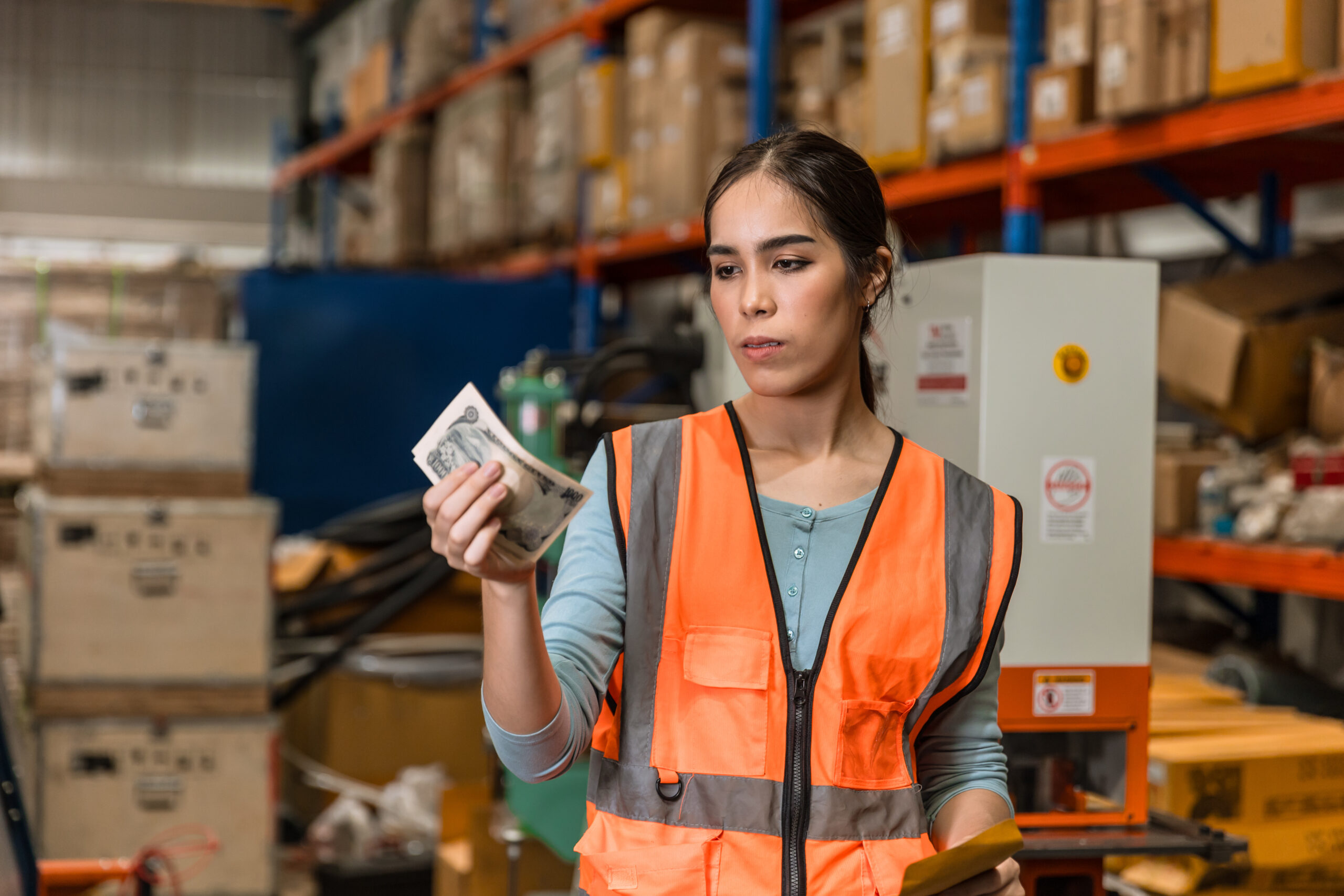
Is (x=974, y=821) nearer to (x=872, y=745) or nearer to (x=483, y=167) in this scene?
(x=872, y=745)

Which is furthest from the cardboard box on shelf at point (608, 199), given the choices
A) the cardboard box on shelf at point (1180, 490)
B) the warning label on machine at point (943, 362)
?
the warning label on machine at point (943, 362)

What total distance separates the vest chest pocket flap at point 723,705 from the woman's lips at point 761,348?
0.30 metres

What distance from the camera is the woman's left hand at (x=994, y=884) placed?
139 cm

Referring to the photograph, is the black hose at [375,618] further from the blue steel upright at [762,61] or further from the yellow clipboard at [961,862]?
the yellow clipboard at [961,862]

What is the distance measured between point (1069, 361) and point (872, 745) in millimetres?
1011

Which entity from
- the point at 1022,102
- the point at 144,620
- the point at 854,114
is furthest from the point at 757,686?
the point at 854,114

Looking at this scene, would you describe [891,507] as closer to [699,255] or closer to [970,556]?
[970,556]

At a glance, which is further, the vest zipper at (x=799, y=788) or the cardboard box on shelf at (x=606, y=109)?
the cardboard box on shelf at (x=606, y=109)

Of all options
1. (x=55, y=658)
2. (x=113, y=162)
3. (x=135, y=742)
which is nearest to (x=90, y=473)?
(x=55, y=658)

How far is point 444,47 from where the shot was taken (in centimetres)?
809

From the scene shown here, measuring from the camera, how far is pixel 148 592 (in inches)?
159

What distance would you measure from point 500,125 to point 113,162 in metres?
11.0

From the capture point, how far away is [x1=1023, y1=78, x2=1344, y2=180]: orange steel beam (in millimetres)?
3160

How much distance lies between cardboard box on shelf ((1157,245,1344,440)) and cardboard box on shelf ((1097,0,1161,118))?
27.2 inches
